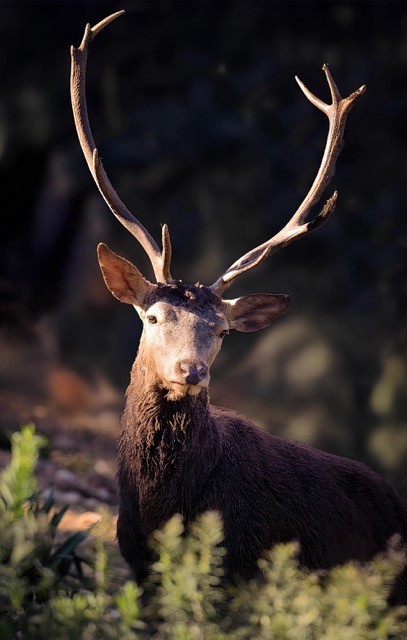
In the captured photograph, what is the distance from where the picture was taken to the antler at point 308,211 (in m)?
4.05

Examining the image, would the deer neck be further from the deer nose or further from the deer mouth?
the deer nose

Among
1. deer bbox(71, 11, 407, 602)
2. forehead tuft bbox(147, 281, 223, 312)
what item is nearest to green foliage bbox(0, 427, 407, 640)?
deer bbox(71, 11, 407, 602)

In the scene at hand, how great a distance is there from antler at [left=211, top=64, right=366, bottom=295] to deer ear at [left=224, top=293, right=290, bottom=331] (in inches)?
4.9

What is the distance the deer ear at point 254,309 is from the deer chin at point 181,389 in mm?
597

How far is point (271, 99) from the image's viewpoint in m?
7.14

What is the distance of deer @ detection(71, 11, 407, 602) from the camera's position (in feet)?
11.9

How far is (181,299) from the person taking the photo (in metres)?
3.78

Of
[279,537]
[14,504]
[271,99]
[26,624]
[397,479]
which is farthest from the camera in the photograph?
[271,99]

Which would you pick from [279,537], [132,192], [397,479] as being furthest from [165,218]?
[279,537]

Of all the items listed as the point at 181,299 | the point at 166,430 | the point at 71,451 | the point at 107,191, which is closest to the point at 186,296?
the point at 181,299

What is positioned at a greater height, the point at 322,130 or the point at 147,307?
the point at 322,130

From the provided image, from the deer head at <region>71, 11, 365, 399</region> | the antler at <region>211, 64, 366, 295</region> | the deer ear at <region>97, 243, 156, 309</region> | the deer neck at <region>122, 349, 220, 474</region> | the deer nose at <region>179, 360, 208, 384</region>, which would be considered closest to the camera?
the deer nose at <region>179, 360, 208, 384</region>

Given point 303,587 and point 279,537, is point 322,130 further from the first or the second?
point 303,587

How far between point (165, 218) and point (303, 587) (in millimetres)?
5303
